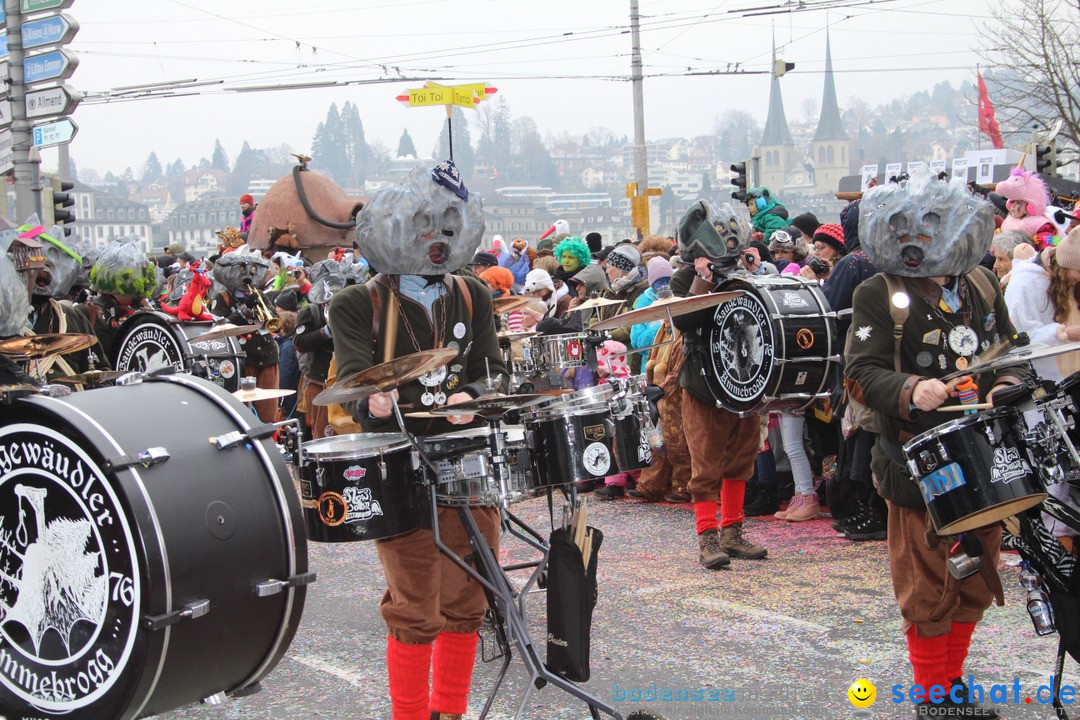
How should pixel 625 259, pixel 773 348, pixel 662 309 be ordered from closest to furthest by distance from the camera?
pixel 662 309
pixel 773 348
pixel 625 259

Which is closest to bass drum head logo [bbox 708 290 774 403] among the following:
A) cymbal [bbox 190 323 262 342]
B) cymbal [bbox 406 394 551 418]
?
cymbal [bbox 406 394 551 418]

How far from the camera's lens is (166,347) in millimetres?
9062

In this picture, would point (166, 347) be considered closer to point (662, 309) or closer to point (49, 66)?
point (662, 309)

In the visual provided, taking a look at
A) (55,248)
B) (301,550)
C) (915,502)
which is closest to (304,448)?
(301,550)

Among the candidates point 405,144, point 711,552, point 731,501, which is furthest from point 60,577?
point 405,144

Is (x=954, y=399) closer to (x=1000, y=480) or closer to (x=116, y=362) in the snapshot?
(x=1000, y=480)

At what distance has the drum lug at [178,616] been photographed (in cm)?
323

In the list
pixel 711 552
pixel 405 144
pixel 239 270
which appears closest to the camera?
pixel 711 552

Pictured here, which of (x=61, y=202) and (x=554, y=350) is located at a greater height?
(x=61, y=202)

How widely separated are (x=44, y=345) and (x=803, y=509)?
522 cm

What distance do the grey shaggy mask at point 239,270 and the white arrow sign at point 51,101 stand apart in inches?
136

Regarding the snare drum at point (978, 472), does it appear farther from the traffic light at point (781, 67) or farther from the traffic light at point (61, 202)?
the traffic light at point (781, 67)

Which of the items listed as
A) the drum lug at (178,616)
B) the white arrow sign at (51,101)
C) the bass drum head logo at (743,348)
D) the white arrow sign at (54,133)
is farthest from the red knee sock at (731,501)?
the white arrow sign at (54,133)

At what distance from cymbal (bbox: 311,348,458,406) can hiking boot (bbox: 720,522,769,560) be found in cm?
370
